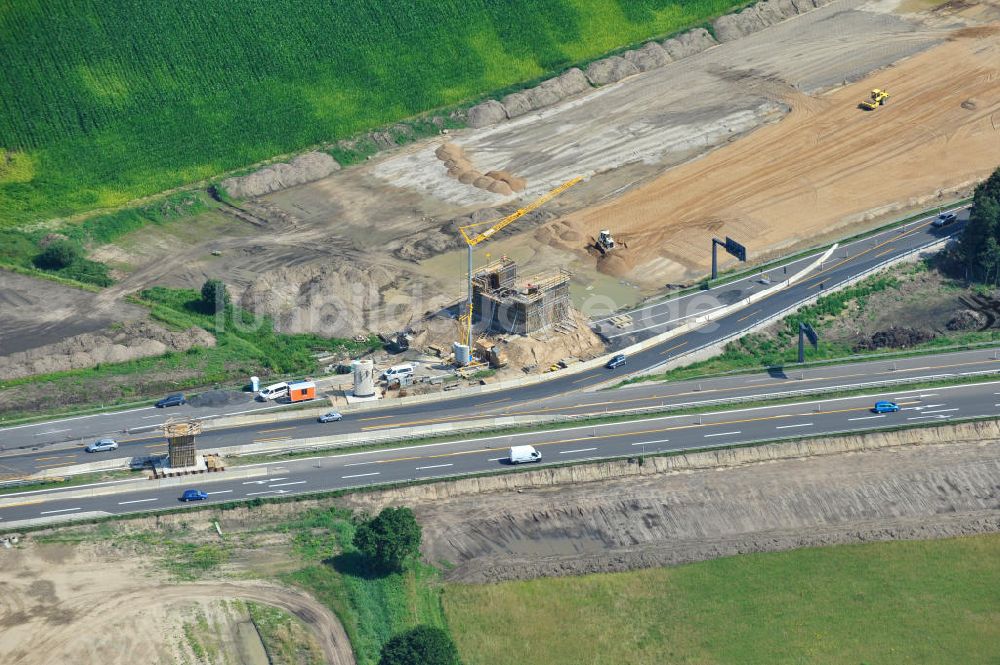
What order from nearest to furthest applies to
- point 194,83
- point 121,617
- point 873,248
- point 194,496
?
1. point 121,617
2. point 194,496
3. point 873,248
4. point 194,83

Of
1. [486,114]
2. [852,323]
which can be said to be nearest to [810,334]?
[852,323]

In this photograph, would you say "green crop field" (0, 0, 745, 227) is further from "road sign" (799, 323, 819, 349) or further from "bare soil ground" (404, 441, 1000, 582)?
"bare soil ground" (404, 441, 1000, 582)

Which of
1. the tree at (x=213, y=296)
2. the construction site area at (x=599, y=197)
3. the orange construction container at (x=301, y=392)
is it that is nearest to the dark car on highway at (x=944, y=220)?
the construction site area at (x=599, y=197)

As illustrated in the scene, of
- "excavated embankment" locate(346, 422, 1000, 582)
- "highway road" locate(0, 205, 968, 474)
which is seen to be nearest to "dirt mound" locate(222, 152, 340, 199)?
"highway road" locate(0, 205, 968, 474)

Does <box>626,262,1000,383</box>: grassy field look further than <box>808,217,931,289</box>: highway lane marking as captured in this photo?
No

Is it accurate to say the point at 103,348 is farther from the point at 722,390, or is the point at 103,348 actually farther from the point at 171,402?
the point at 722,390

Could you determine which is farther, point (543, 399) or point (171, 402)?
point (543, 399)
